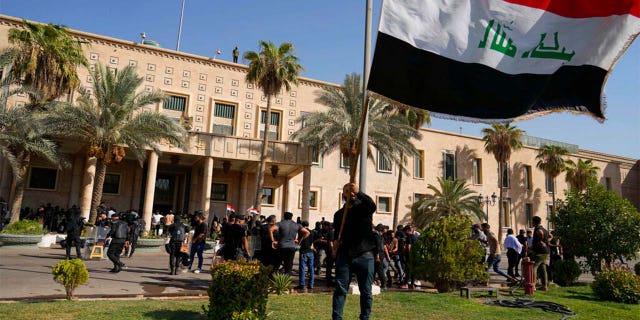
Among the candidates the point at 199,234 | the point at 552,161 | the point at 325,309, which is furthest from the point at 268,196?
the point at 552,161

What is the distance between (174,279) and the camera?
11.0 m

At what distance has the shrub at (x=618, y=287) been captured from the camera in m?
9.98

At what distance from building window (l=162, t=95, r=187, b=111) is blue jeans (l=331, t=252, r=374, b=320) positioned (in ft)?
83.5

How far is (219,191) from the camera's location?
30.5 m

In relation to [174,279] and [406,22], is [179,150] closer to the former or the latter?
[174,279]

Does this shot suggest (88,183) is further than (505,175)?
No

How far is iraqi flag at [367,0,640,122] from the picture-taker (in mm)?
4762

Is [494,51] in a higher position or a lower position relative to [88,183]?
higher

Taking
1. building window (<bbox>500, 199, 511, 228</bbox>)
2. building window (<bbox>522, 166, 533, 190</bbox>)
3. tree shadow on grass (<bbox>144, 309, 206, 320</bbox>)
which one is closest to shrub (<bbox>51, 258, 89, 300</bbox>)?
tree shadow on grass (<bbox>144, 309, 206, 320</bbox>)

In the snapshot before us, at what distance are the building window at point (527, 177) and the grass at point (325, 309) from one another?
116 ft

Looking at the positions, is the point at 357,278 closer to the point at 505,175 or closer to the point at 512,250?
the point at 512,250

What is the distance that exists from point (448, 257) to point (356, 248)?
583cm

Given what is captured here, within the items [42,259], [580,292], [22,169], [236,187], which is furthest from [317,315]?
[236,187]

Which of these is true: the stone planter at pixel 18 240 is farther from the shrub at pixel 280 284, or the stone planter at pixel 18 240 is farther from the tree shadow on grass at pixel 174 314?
the tree shadow on grass at pixel 174 314
